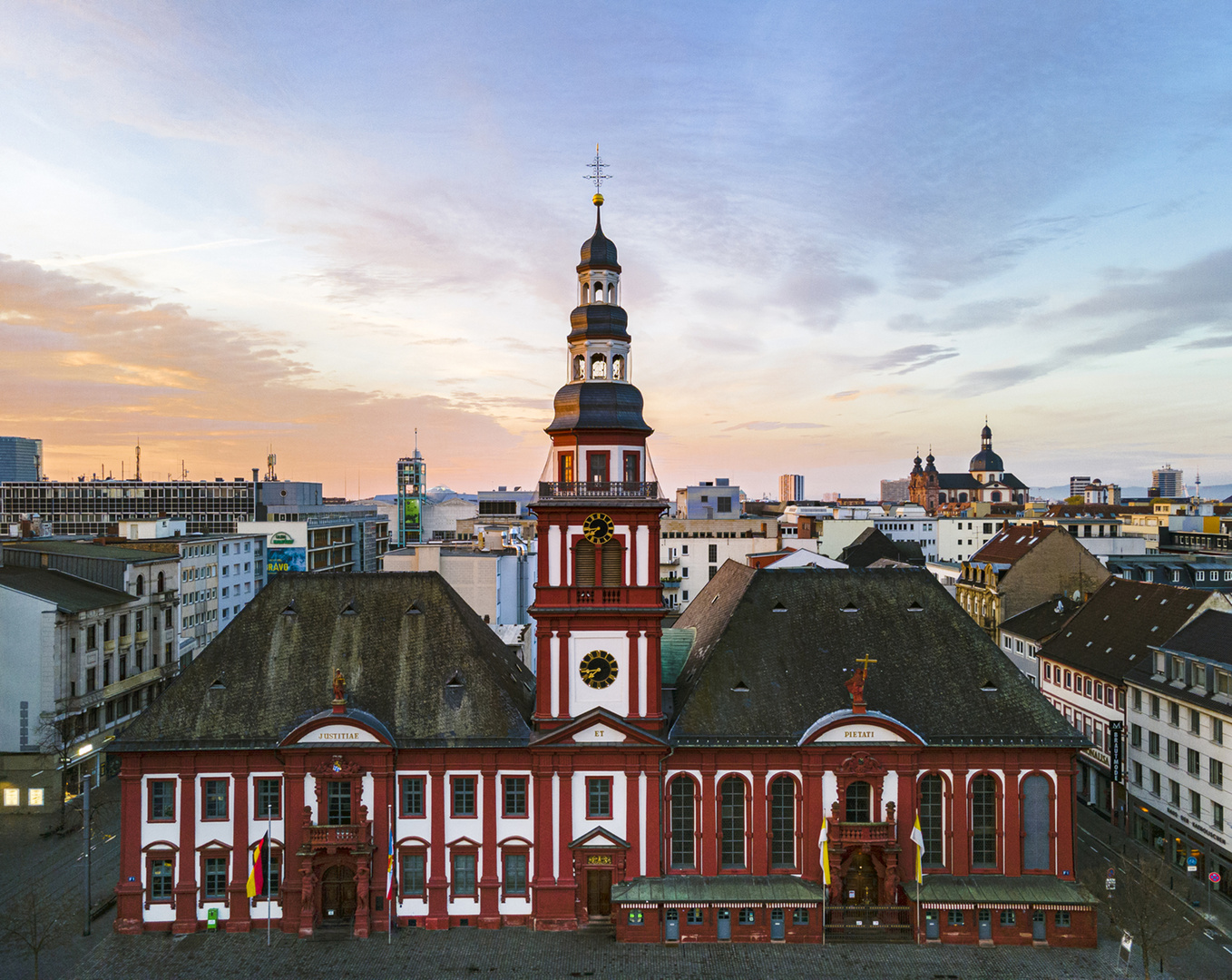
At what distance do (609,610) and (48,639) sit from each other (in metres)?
45.3

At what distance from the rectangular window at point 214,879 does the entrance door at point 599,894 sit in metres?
18.5

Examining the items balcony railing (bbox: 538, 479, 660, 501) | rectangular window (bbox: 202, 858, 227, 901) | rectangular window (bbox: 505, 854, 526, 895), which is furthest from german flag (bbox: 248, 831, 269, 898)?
balcony railing (bbox: 538, 479, 660, 501)

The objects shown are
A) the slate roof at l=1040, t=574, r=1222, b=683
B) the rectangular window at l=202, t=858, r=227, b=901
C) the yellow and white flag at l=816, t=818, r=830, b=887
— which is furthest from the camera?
the slate roof at l=1040, t=574, r=1222, b=683

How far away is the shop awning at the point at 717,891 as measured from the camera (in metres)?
44.7

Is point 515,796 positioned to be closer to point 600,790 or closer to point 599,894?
point 600,790

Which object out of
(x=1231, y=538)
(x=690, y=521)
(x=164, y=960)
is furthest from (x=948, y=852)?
→ (x=1231, y=538)

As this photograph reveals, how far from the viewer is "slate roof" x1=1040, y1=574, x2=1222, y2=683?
2452 inches

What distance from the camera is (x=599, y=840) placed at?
46312 millimetres

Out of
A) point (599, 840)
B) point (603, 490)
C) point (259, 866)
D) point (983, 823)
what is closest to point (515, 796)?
point (599, 840)

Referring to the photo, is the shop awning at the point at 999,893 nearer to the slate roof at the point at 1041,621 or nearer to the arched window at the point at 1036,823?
the arched window at the point at 1036,823

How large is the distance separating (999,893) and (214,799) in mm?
39713

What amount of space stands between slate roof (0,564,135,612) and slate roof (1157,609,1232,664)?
76.2m

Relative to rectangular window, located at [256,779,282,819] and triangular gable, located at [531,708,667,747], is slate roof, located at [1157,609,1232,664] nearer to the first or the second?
triangular gable, located at [531,708,667,747]

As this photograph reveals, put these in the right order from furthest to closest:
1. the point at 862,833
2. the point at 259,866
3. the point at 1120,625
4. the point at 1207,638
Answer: the point at 1120,625
the point at 1207,638
the point at 259,866
the point at 862,833
